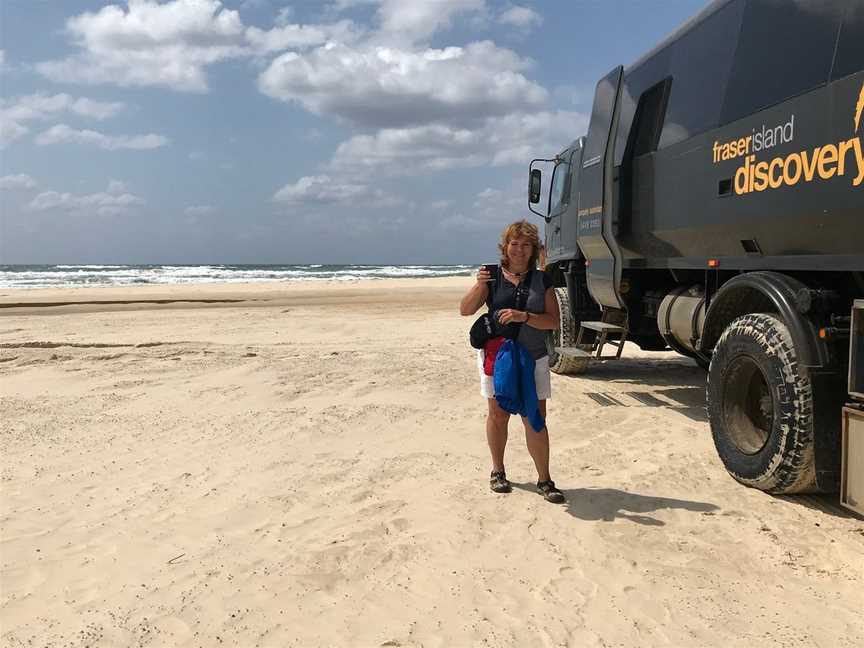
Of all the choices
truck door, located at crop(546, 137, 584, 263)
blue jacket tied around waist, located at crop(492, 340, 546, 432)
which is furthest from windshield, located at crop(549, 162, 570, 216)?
blue jacket tied around waist, located at crop(492, 340, 546, 432)

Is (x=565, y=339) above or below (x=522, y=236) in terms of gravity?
below

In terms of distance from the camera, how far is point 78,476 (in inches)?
187

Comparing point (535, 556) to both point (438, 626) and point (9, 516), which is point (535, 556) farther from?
point (9, 516)

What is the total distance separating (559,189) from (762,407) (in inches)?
199

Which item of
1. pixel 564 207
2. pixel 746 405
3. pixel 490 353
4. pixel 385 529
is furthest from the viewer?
pixel 564 207

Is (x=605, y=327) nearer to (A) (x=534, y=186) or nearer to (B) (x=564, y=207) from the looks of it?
(B) (x=564, y=207)

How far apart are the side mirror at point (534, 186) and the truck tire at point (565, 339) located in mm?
1314

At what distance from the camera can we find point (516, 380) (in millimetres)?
4031

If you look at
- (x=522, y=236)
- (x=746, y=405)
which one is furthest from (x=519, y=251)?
(x=746, y=405)

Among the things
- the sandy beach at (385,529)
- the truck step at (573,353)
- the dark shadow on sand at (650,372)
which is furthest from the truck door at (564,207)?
the sandy beach at (385,529)

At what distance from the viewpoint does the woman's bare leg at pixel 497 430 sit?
4289mm

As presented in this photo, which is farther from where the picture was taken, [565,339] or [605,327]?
[565,339]

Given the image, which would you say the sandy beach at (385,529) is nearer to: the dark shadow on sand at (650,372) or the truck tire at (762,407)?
the truck tire at (762,407)

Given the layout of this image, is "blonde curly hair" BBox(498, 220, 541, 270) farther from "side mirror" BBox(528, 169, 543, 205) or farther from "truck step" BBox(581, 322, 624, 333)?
"side mirror" BBox(528, 169, 543, 205)
